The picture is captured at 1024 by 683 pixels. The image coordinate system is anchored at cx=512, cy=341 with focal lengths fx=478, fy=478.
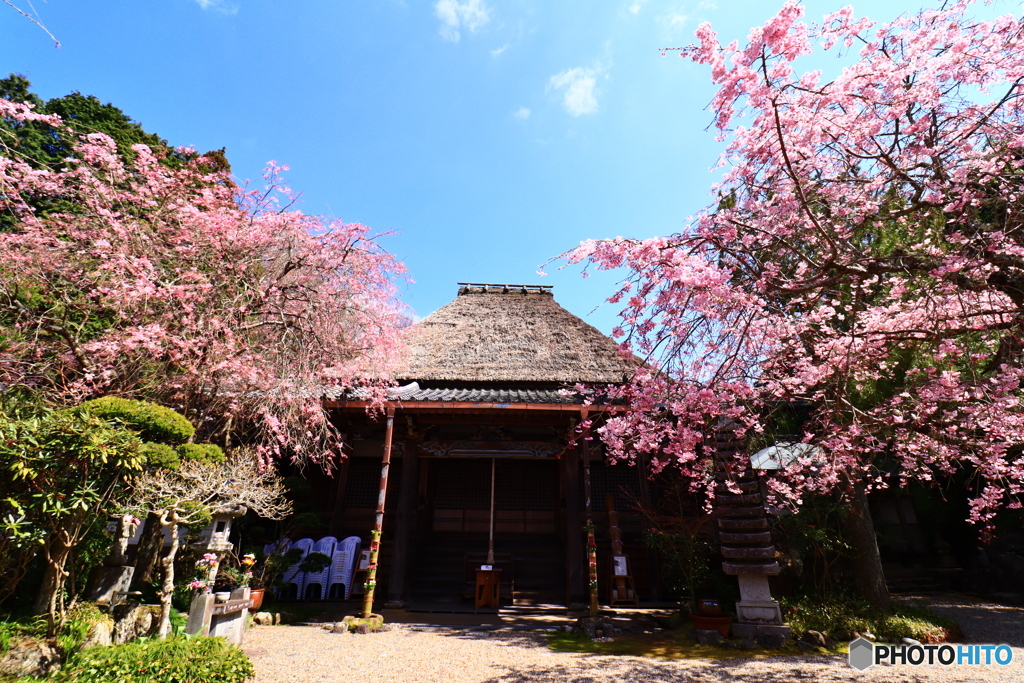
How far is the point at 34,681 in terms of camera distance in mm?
3502

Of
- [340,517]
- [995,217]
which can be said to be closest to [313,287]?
[340,517]

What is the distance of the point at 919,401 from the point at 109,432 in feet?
27.5

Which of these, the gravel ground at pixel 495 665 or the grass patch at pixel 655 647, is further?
the grass patch at pixel 655 647

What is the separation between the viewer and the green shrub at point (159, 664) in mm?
3590

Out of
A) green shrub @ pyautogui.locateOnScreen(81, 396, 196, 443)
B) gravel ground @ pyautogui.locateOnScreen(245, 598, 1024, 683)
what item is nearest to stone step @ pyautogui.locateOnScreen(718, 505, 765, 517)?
gravel ground @ pyautogui.locateOnScreen(245, 598, 1024, 683)

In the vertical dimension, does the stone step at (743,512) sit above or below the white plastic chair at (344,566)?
above

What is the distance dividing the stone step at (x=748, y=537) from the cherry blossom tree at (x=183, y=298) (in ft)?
18.2

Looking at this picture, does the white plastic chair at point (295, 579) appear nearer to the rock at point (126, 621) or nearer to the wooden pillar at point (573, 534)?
the rock at point (126, 621)

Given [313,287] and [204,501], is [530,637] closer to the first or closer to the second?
[204,501]

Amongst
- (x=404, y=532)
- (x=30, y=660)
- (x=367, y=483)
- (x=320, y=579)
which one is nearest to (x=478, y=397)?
(x=404, y=532)

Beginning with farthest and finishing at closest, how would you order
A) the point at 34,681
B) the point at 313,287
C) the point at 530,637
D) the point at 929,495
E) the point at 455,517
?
the point at 929,495 < the point at 455,517 < the point at 313,287 < the point at 530,637 < the point at 34,681

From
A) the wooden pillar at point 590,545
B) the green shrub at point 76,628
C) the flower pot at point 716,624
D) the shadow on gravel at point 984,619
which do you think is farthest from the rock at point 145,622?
the shadow on gravel at point 984,619

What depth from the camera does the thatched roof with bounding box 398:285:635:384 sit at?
34.3 ft
